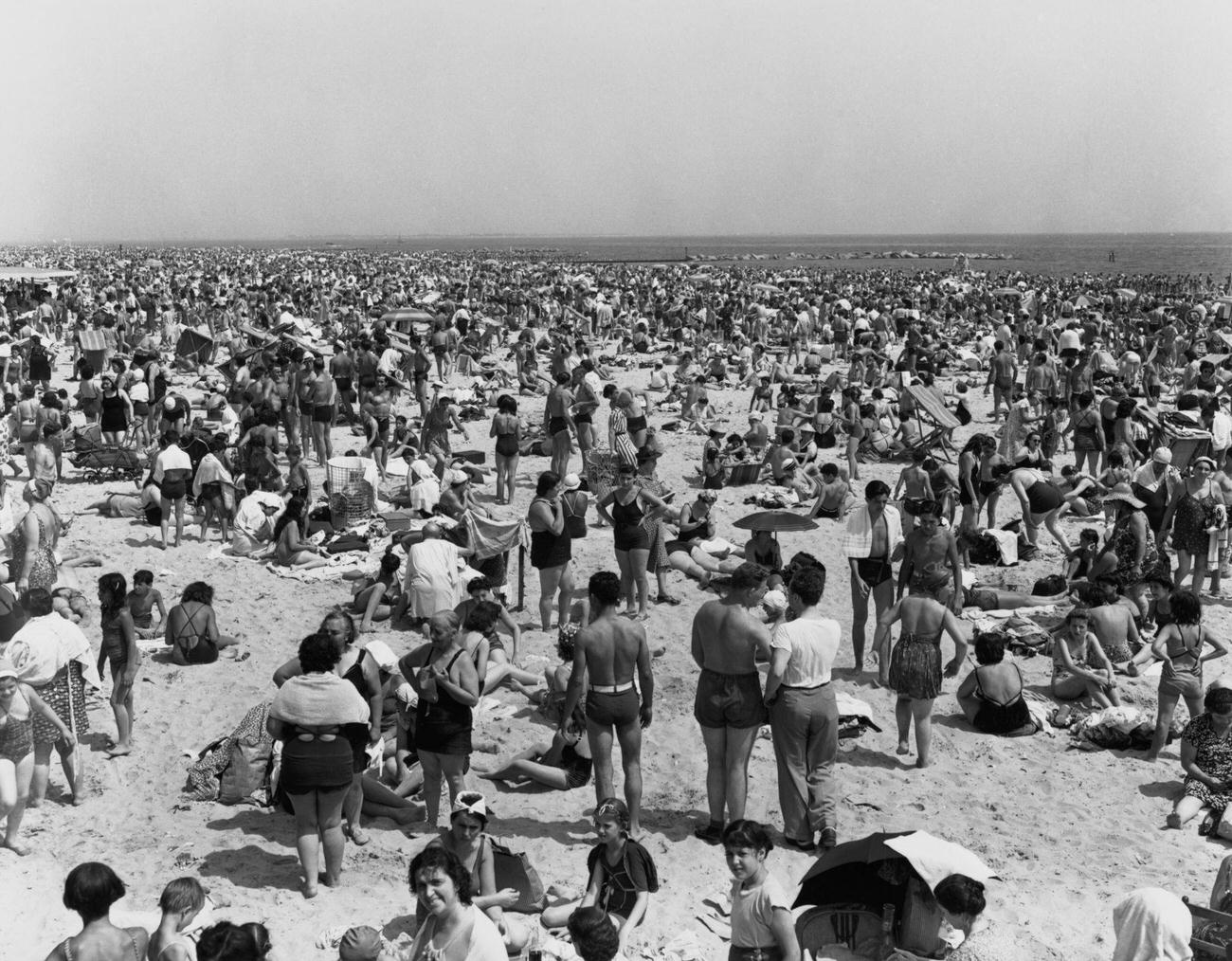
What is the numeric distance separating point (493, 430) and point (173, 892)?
8424 mm

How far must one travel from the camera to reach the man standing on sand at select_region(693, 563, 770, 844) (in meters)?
5.58

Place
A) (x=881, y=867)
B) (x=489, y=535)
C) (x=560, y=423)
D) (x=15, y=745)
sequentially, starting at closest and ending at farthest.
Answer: (x=881, y=867), (x=15, y=745), (x=489, y=535), (x=560, y=423)

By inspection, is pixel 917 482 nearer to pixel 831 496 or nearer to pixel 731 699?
pixel 831 496

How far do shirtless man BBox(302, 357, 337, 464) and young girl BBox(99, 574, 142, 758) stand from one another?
22.7 ft

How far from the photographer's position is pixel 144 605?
8875 mm

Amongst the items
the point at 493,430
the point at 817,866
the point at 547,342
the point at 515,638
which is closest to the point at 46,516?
the point at 515,638

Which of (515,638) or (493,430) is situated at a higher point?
(493,430)

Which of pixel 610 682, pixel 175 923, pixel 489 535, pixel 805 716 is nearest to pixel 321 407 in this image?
pixel 489 535

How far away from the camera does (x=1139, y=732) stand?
7258 millimetres

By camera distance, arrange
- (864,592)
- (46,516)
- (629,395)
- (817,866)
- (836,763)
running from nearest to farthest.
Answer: (817,866) → (836,763) → (864,592) → (46,516) → (629,395)

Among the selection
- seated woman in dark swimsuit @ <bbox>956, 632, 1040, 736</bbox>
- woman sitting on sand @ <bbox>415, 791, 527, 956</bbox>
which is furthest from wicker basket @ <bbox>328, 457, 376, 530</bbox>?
woman sitting on sand @ <bbox>415, 791, 527, 956</bbox>

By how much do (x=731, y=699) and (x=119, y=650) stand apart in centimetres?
368

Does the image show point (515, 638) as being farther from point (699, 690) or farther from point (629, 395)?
point (629, 395)

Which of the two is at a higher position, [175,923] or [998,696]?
[175,923]
